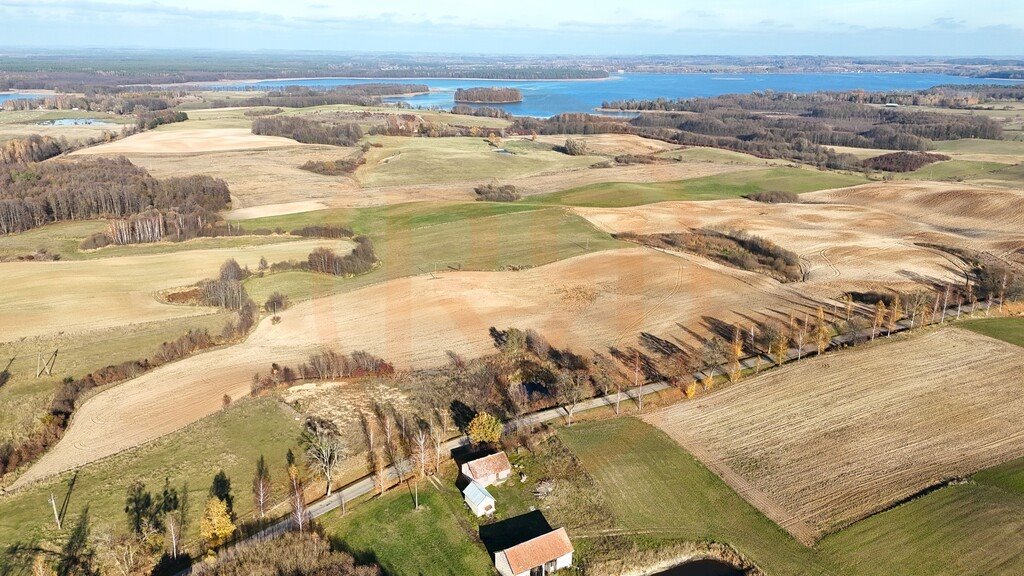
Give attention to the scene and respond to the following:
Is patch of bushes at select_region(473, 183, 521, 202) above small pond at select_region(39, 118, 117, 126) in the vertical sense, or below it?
below

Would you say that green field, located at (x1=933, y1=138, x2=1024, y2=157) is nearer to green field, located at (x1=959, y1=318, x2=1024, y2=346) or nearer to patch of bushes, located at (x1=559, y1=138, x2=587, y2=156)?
patch of bushes, located at (x1=559, y1=138, x2=587, y2=156)

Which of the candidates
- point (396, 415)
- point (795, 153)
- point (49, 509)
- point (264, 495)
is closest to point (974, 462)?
point (396, 415)

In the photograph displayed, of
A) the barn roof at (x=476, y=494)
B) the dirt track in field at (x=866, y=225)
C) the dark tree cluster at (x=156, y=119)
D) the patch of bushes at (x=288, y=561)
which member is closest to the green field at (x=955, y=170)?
the dirt track in field at (x=866, y=225)

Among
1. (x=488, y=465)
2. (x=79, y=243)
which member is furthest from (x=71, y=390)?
(x=79, y=243)

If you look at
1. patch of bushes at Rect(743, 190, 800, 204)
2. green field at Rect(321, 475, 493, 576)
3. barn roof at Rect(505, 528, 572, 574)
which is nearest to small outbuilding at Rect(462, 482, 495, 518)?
green field at Rect(321, 475, 493, 576)

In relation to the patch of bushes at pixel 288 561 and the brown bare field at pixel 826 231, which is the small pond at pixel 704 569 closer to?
the patch of bushes at pixel 288 561
